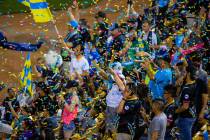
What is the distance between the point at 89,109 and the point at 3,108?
5.83 ft

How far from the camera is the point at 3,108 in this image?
9820 millimetres

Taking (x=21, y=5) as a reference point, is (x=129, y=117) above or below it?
above

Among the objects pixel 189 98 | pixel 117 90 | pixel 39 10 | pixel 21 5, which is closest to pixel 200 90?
pixel 189 98

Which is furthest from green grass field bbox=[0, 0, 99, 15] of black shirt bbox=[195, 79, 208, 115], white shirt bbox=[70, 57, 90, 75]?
black shirt bbox=[195, 79, 208, 115]

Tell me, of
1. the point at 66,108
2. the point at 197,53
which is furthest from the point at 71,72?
the point at 197,53

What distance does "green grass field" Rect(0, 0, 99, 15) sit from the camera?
21.0m

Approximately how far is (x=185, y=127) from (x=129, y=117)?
4.14 feet

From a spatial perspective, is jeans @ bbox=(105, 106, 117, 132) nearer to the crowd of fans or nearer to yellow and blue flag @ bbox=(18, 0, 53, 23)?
the crowd of fans

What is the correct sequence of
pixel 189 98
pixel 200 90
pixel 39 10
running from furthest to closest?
pixel 39 10 → pixel 200 90 → pixel 189 98

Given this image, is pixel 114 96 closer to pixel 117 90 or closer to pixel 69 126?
pixel 117 90

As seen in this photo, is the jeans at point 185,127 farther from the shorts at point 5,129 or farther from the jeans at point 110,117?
the shorts at point 5,129

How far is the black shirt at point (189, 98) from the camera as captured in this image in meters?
8.33

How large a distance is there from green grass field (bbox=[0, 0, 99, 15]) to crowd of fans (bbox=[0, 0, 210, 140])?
902 cm

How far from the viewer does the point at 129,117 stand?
7.96 m
